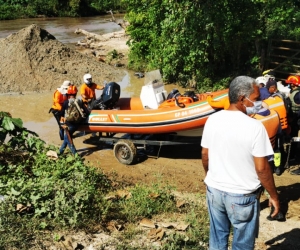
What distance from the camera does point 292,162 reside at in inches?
303

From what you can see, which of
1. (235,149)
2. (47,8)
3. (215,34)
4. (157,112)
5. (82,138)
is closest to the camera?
(235,149)

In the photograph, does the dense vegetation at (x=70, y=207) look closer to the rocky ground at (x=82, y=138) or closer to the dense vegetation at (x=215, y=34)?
the rocky ground at (x=82, y=138)

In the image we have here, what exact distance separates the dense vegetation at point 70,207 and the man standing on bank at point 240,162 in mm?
1147

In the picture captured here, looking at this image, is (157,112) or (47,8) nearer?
(157,112)

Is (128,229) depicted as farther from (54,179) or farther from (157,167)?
(157,167)

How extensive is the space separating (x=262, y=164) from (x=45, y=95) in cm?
1202

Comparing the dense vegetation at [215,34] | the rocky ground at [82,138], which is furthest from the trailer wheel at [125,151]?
the dense vegetation at [215,34]

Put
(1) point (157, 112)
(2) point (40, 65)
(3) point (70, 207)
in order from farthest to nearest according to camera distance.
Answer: (2) point (40, 65) → (1) point (157, 112) → (3) point (70, 207)

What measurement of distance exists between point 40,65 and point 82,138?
7020 millimetres

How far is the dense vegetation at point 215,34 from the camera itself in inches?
432

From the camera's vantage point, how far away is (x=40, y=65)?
16.0m

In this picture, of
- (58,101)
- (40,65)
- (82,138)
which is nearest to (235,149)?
(58,101)

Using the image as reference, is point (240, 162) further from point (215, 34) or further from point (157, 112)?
point (215, 34)

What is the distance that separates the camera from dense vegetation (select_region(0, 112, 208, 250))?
4.43 metres
